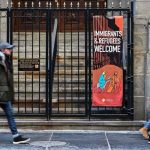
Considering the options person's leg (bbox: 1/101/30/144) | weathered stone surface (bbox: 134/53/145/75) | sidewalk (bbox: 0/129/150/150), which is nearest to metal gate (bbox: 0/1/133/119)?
weathered stone surface (bbox: 134/53/145/75)

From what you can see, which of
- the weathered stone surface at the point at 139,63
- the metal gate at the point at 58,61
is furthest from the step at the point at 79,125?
the weathered stone surface at the point at 139,63

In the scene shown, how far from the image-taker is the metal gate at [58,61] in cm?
1156

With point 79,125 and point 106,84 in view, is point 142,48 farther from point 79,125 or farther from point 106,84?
point 79,125

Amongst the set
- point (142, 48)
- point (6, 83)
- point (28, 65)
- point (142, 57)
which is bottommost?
point (6, 83)

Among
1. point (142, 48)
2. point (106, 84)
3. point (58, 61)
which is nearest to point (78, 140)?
point (106, 84)

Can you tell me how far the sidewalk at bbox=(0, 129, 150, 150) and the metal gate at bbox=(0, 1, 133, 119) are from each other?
2.10ft

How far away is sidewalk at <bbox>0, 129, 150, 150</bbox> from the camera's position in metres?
9.48

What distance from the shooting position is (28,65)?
11781mm

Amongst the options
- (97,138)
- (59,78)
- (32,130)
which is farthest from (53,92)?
(97,138)

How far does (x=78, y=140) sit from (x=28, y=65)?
8.14 feet

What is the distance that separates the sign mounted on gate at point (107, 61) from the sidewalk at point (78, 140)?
842 millimetres

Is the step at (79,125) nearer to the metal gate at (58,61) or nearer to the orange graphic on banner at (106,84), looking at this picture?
the metal gate at (58,61)

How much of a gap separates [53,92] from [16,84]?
3.01 ft

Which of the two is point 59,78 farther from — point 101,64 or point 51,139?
point 51,139
